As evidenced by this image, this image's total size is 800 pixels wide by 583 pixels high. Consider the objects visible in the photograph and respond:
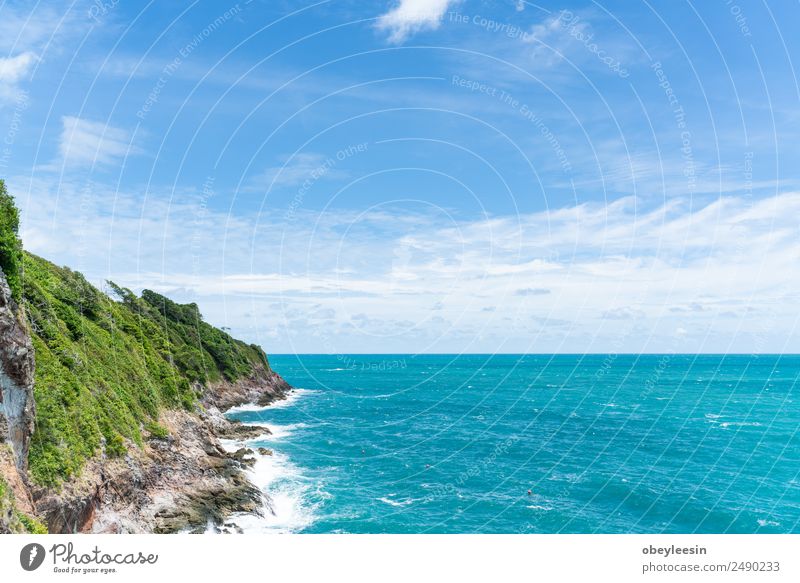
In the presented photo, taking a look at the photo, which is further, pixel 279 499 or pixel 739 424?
pixel 739 424

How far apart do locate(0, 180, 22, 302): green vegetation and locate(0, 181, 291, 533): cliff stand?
71 mm

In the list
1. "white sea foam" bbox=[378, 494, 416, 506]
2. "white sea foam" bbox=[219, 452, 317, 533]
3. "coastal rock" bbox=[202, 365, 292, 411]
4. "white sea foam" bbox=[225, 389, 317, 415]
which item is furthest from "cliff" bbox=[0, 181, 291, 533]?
"white sea foam" bbox=[225, 389, 317, 415]

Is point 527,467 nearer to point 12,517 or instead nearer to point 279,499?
point 279,499

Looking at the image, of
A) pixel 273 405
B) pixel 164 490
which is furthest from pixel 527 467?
pixel 273 405

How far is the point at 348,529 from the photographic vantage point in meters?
32.0

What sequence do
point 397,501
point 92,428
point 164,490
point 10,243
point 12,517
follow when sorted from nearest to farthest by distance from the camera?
1. point 12,517
2. point 10,243
3. point 92,428
4. point 164,490
5. point 397,501

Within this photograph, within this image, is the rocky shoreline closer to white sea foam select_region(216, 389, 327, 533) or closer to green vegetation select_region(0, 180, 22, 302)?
white sea foam select_region(216, 389, 327, 533)

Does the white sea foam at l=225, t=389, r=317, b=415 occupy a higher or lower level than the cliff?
lower

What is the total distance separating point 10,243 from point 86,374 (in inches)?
515

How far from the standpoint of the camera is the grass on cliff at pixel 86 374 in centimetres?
2312

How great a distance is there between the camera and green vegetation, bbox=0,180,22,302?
66.2ft

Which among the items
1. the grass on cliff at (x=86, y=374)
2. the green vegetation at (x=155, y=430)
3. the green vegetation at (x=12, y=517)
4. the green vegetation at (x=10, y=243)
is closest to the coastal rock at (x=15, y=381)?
the green vegetation at (x=10, y=243)

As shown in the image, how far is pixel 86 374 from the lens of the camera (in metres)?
30.6

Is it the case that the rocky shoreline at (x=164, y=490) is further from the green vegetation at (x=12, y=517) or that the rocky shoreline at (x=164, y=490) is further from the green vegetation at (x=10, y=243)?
the green vegetation at (x=10, y=243)
